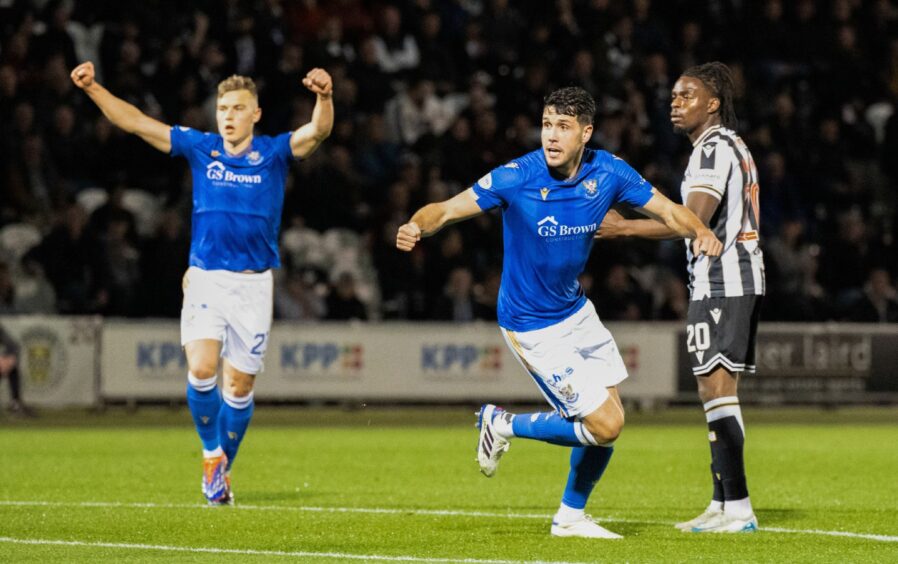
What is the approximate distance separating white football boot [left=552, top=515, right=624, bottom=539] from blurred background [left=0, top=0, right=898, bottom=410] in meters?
11.5

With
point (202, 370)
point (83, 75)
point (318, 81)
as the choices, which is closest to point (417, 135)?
point (202, 370)

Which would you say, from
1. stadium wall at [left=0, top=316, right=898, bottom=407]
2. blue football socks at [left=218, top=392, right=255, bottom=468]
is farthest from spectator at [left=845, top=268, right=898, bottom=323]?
blue football socks at [left=218, top=392, right=255, bottom=468]

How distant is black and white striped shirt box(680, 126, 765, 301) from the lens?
8.88m

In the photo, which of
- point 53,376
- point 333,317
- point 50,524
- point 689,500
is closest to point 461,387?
point 333,317

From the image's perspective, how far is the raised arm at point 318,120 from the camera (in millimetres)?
9617

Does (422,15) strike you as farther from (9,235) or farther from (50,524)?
(50,524)

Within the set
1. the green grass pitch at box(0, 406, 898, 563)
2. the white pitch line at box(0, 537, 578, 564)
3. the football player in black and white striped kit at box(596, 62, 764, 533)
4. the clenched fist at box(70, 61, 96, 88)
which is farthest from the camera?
the clenched fist at box(70, 61, 96, 88)

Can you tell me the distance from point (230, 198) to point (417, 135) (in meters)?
12.0

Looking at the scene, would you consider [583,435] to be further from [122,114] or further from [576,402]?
[122,114]

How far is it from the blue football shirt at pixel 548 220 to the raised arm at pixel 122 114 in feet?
9.19

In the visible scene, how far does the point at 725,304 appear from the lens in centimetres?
891

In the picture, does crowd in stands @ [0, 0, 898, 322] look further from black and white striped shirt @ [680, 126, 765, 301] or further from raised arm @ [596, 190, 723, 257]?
raised arm @ [596, 190, 723, 257]

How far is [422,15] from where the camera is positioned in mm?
22812

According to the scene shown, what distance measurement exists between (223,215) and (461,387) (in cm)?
1025
